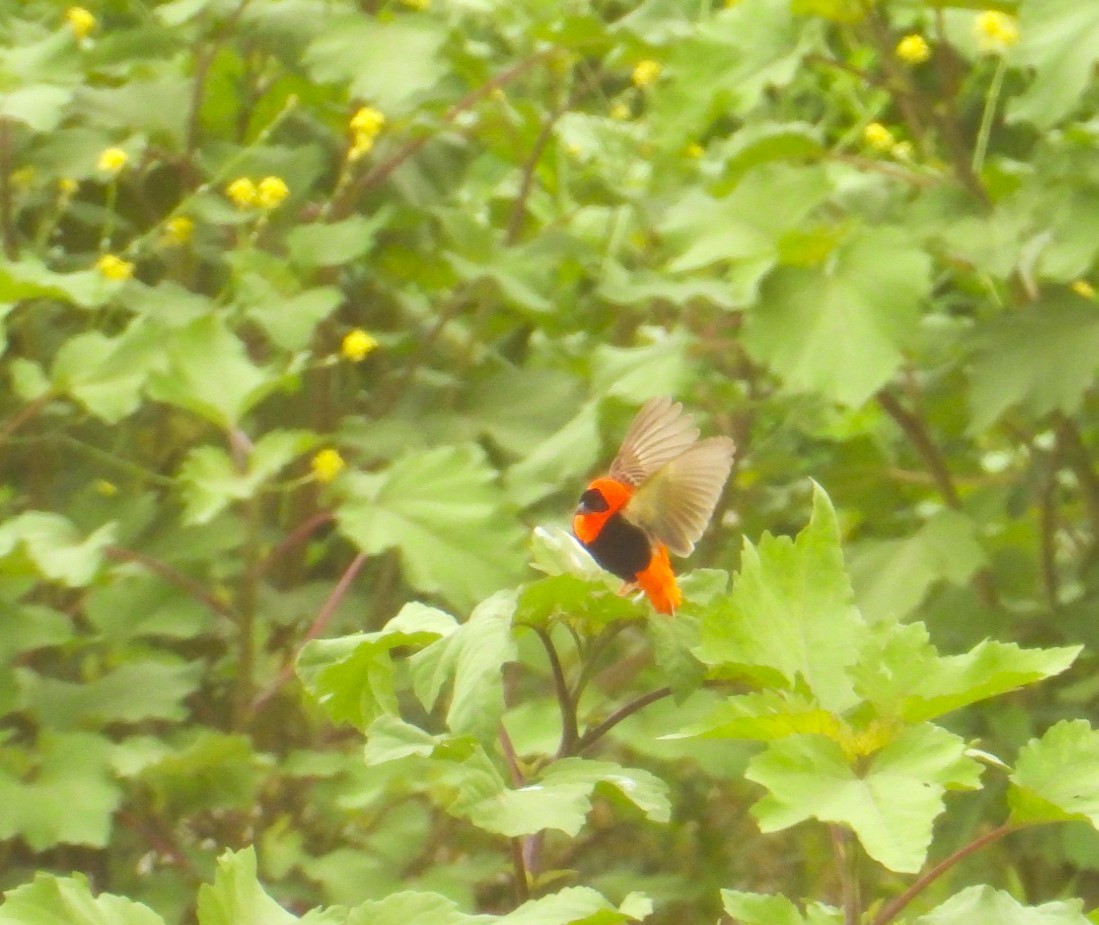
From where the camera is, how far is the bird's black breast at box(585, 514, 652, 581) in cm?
62

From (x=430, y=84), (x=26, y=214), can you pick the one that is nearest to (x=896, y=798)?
(x=430, y=84)

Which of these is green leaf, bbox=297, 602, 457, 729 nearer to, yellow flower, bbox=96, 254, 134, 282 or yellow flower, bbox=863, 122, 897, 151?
yellow flower, bbox=96, 254, 134, 282

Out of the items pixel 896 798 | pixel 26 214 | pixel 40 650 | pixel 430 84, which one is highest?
pixel 896 798

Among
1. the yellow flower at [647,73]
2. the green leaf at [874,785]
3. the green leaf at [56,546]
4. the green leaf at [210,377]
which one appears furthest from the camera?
the yellow flower at [647,73]

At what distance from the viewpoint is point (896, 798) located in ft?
1.62

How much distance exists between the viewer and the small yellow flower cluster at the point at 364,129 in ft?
4.39

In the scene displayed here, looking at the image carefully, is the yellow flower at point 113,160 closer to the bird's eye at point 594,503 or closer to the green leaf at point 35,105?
the green leaf at point 35,105

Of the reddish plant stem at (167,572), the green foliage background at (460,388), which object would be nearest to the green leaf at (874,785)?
the green foliage background at (460,388)

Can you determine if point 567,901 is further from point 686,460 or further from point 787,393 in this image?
point 787,393

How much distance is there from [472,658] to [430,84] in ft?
2.76

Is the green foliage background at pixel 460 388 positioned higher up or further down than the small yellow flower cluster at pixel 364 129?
further down

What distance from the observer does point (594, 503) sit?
631 millimetres

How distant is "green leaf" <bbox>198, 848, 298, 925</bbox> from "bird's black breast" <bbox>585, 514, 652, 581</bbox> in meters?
0.17

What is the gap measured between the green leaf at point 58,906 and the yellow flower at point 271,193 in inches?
32.1
